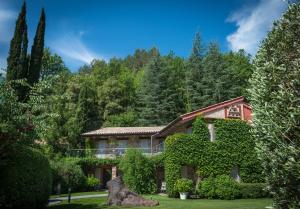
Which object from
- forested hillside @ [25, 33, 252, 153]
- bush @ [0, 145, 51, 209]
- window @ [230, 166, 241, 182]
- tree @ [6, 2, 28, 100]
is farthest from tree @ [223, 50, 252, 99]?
bush @ [0, 145, 51, 209]

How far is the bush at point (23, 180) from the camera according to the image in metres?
13.6

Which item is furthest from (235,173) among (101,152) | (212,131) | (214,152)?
(101,152)

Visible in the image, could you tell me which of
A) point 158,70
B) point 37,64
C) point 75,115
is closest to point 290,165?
point 37,64

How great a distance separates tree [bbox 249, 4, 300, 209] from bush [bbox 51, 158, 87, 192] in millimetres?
26489

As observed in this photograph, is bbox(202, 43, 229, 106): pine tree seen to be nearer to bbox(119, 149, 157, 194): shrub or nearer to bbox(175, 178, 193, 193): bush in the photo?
bbox(119, 149, 157, 194): shrub

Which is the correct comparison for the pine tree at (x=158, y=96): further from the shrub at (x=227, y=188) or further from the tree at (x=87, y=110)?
the shrub at (x=227, y=188)

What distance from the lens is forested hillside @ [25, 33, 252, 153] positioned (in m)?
49.8

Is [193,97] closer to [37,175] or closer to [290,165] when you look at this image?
[37,175]

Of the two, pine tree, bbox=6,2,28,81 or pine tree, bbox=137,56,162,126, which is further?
pine tree, bbox=137,56,162,126

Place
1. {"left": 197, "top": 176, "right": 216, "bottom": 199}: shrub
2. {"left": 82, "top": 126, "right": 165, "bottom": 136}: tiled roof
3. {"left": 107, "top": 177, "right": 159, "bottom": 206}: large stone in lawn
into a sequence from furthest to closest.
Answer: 1. {"left": 82, "top": 126, "right": 165, "bottom": 136}: tiled roof
2. {"left": 197, "top": 176, "right": 216, "bottom": 199}: shrub
3. {"left": 107, "top": 177, "right": 159, "bottom": 206}: large stone in lawn

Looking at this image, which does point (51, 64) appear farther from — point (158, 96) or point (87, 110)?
point (158, 96)

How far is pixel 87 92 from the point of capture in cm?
5128

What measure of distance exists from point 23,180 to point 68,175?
65.0ft

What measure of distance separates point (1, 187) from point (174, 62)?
5249 cm
